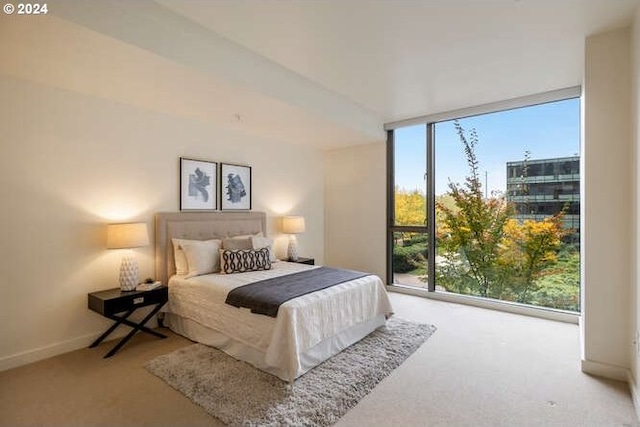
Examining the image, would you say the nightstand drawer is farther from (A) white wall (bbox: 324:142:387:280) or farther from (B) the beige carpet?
(A) white wall (bbox: 324:142:387:280)

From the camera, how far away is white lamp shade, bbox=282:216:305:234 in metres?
4.74

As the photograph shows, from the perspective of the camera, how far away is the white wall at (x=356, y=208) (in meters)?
5.09

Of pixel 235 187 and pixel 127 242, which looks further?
pixel 235 187

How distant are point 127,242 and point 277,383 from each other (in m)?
1.89

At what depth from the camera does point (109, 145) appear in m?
3.15

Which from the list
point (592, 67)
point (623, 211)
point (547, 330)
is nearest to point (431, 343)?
point (547, 330)

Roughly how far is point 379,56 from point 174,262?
3.06 meters

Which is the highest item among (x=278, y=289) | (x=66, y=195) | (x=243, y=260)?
(x=66, y=195)

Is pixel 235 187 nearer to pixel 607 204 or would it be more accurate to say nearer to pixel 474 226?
pixel 474 226

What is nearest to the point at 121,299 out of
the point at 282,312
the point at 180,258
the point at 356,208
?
the point at 180,258

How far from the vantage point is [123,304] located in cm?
281

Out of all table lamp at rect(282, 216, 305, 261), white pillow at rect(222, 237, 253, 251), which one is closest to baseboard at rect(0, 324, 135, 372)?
white pillow at rect(222, 237, 253, 251)

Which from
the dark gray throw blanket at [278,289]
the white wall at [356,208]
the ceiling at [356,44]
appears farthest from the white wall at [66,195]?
the white wall at [356,208]

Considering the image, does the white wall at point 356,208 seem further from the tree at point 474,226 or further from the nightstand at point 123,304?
the nightstand at point 123,304
